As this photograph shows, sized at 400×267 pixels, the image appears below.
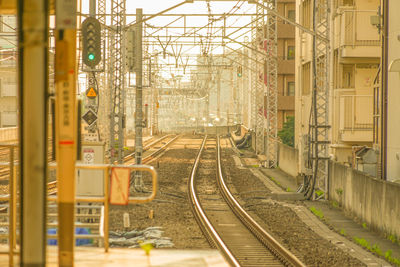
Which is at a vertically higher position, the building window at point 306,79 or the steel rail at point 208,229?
the building window at point 306,79

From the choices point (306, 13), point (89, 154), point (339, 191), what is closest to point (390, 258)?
point (89, 154)

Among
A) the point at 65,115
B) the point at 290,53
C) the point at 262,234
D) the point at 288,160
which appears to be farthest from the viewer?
the point at 290,53

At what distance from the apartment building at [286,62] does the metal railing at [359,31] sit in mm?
32873

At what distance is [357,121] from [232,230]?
376 inches

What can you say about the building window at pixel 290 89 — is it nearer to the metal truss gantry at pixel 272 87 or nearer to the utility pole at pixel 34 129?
the metal truss gantry at pixel 272 87

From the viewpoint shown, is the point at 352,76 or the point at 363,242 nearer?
the point at 363,242

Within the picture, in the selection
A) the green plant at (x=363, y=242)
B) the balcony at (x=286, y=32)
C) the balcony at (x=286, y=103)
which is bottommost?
the green plant at (x=363, y=242)

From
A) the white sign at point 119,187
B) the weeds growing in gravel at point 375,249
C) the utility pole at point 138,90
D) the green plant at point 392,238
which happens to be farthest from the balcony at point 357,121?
the white sign at point 119,187

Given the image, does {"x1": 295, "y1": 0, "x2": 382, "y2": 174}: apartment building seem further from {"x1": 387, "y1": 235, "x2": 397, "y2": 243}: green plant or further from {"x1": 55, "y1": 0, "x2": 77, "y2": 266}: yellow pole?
{"x1": 55, "y1": 0, "x2": 77, "y2": 266}: yellow pole

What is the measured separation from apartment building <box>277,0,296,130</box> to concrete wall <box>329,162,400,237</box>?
36141mm

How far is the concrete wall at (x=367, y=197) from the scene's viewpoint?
13.3 meters

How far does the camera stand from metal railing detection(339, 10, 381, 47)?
22.2m

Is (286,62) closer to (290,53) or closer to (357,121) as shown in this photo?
(290,53)

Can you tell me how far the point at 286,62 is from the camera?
56094mm
